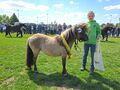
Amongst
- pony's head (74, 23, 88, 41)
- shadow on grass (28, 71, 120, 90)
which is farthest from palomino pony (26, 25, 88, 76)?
shadow on grass (28, 71, 120, 90)

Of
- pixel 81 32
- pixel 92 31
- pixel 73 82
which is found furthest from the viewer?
pixel 92 31

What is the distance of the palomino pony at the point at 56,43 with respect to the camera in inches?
366

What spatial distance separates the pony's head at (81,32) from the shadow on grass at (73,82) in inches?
58.9

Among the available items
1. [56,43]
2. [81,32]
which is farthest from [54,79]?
[81,32]

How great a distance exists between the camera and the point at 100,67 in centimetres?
1048

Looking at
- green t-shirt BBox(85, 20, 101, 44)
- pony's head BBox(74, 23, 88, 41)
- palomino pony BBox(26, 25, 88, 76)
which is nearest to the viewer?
pony's head BBox(74, 23, 88, 41)

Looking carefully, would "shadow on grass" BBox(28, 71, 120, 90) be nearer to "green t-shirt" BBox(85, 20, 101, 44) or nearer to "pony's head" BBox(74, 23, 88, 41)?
"green t-shirt" BBox(85, 20, 101, 44)

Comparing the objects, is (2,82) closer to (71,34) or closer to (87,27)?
(71,34)

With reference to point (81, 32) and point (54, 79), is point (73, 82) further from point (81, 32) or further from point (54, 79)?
point (81, 32)

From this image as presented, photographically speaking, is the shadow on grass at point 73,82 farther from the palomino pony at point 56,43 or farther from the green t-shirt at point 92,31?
the green t-shirt at point 92,31

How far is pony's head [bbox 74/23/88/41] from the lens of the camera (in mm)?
9195

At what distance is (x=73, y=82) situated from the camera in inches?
356

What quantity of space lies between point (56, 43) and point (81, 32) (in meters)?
1.06

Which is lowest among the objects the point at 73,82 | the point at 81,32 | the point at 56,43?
the point at 73,82
